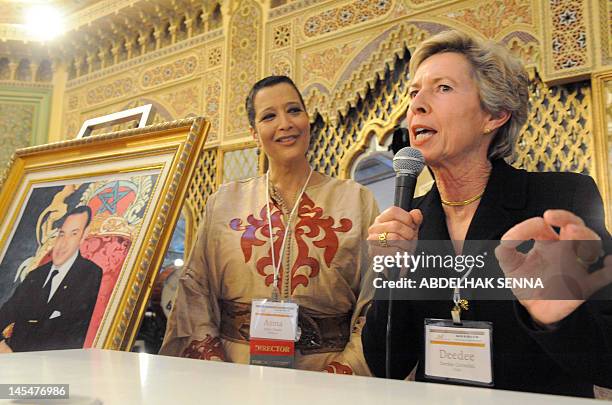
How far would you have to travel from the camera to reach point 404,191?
110cm

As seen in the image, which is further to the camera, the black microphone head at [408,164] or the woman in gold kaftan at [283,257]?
the woman in gold kaftan at [283,257]

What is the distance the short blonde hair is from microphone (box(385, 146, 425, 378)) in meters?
0.26

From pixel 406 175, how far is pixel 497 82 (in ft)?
1.25

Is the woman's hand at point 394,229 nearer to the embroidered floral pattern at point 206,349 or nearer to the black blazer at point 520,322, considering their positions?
the black blazer at point 520,322

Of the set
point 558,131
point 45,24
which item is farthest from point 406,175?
point 45,24

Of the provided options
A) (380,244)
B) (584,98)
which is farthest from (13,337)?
(584,98)

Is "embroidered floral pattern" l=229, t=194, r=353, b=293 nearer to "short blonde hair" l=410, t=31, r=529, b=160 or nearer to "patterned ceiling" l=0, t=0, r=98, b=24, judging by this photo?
"short blonde hair" l=410, t=31, r=529, b=160

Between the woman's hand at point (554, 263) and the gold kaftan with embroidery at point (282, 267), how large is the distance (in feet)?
1.63

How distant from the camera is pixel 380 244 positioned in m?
1.04

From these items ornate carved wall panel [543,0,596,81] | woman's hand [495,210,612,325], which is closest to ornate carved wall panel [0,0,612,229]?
ornate carved wall panel [543,0,596,81]

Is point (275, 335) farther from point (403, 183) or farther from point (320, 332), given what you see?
point (403, 183)

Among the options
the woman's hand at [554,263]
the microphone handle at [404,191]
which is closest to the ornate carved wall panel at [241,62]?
the microphone handle at [404,191]

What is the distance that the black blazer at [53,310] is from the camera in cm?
129

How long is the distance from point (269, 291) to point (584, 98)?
5.30ft
